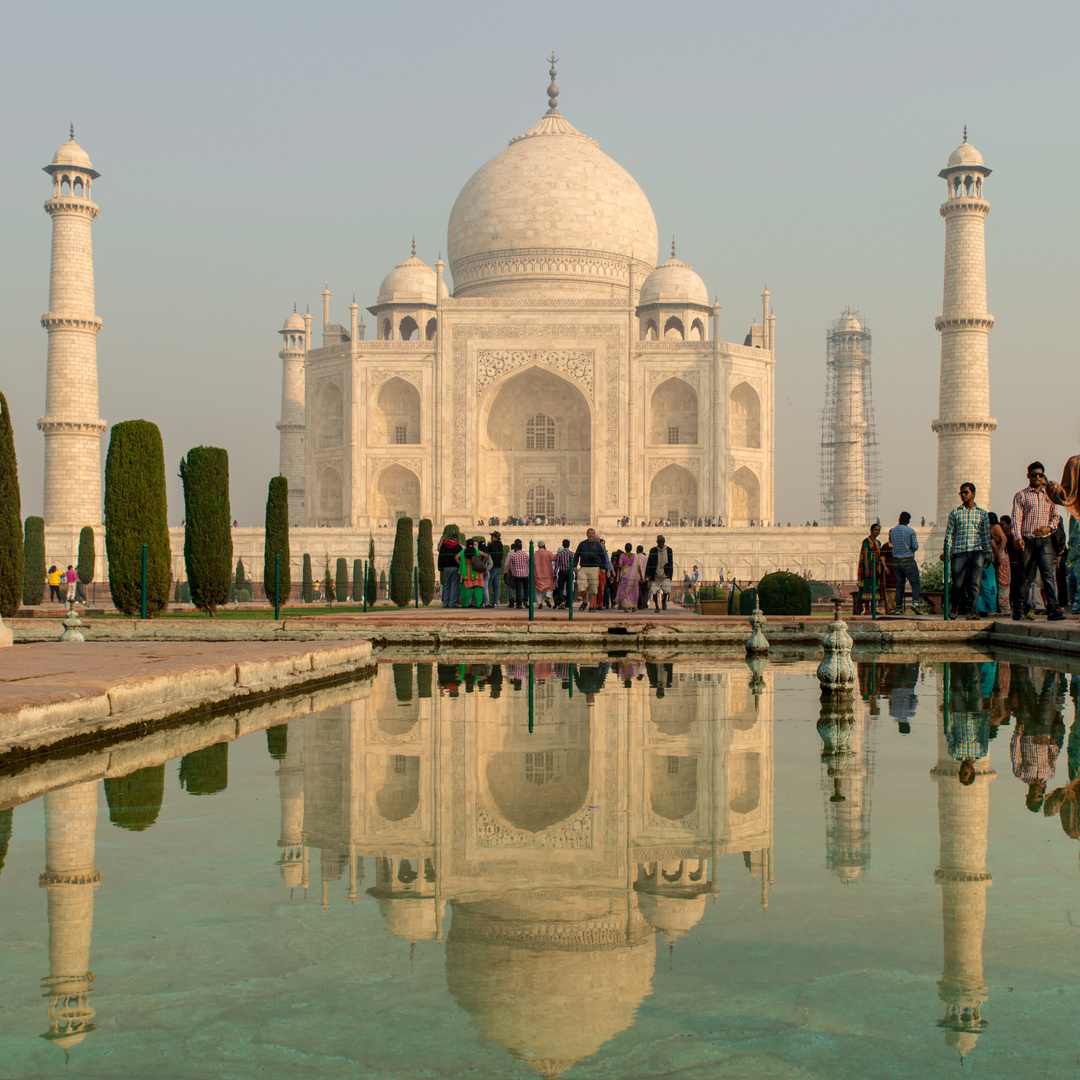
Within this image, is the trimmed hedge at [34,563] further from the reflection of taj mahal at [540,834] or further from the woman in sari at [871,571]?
the reflection of taj mahal at [540,834]

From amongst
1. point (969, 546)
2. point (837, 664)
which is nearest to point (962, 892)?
point (837, 664)

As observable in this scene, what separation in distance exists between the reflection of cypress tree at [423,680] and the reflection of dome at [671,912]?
3.53m

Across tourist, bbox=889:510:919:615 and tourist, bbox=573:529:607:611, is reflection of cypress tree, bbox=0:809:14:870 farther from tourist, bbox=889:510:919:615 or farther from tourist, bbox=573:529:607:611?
tourist, bbox=573:529:607:611

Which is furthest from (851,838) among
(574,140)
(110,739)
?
(574,140)

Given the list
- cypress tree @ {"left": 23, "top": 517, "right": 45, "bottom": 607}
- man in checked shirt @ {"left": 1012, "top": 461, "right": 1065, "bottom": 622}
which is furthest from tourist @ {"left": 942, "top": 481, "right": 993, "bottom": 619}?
cypress tree @ {"left": 23, "top": 517, "right": 45, "bottom": 607}

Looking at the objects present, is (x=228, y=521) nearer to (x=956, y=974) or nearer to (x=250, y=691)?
(x=250, y=691)

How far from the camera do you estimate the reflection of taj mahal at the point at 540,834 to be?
5.92ft

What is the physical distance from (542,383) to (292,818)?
30.8 m

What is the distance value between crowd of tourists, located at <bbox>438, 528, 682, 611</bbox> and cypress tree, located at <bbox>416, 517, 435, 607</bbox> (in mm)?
5642

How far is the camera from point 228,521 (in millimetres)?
12922

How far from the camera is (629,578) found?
533 inches

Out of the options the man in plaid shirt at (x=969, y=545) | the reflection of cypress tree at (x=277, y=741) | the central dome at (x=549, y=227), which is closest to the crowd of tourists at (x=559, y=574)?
the man in plaid shirt at (x=969, y=545)

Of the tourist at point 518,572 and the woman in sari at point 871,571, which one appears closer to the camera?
the woman in sari at point 871,571

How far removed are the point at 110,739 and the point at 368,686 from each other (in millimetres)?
2113
